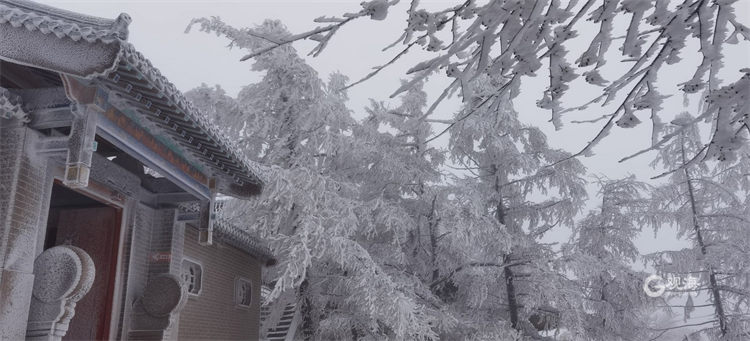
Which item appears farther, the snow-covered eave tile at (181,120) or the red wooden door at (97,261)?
the red wooden door at (97,261)

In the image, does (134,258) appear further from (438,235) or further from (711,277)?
(711,277)

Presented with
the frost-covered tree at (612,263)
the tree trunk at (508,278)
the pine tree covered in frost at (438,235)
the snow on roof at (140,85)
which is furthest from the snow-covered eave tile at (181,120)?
the frost-covered tree at (612,263)

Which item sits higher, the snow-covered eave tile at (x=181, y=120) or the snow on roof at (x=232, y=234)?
the snow-covered eave tile at (x=181, y=120)

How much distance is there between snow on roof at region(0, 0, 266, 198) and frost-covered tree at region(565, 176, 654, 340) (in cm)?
847

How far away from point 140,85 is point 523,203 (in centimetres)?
1025

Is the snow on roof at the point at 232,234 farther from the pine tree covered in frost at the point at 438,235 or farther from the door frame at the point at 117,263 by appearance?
the pine tree covered in frost at the point at 438,235

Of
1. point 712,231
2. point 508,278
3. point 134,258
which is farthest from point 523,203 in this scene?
point 134,258

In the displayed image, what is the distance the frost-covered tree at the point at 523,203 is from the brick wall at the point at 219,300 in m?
5.57

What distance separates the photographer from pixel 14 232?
4660 mm

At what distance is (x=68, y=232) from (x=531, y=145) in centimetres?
994

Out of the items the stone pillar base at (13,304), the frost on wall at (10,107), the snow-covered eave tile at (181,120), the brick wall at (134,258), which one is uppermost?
the snow-covered eave tile at (181,120)

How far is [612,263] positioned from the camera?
12.3 metres

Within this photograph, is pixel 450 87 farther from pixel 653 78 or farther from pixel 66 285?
pixel 66 285

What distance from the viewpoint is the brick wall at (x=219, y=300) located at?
31.9 ft
